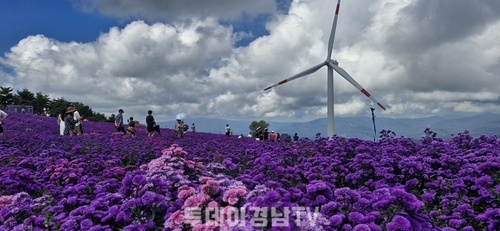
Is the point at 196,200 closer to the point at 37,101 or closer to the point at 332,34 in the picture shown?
the point at 332,34

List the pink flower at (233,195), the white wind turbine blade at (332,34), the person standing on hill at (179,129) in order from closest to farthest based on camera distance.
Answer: the pink flower at (233,195), the person standing on hill at (179,129), the white wind turbine blade at (332,34)

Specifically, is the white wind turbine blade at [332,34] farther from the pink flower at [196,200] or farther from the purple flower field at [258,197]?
the pink flower at [196,200]

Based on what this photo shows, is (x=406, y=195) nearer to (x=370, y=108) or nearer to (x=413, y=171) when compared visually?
(x=413, y=171)

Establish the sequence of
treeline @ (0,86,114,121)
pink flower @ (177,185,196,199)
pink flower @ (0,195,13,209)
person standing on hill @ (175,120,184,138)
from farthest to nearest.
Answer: treeline @ (0,86,114,121) < person standing on hill @ (175,120,184,138) < pink flower @ (0,195,13,209) < pink flower @ (177,185,196,199)

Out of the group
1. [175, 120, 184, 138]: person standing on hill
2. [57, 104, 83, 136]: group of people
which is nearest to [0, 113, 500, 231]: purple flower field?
[57, 104, 83, 136]: group of people

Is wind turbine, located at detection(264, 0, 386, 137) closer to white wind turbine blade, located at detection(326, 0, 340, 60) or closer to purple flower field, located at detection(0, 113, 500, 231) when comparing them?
white wind turbine blade, located at detection(326, 0, 340, 60)

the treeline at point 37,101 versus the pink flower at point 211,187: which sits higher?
the treeline at point 37,101

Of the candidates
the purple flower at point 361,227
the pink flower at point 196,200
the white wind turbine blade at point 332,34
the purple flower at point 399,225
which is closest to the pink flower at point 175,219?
the pink flower at point 196,200

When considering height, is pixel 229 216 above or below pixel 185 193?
below

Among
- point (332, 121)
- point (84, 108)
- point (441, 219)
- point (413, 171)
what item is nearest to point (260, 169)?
point (413, 171)

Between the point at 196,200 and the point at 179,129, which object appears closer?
the point at 196,200

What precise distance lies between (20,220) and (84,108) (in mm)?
84293

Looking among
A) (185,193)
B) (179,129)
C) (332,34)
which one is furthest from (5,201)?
(332,34)

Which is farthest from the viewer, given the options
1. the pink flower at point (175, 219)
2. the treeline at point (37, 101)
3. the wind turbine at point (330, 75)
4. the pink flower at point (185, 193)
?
the treeline at point (37, 101)
